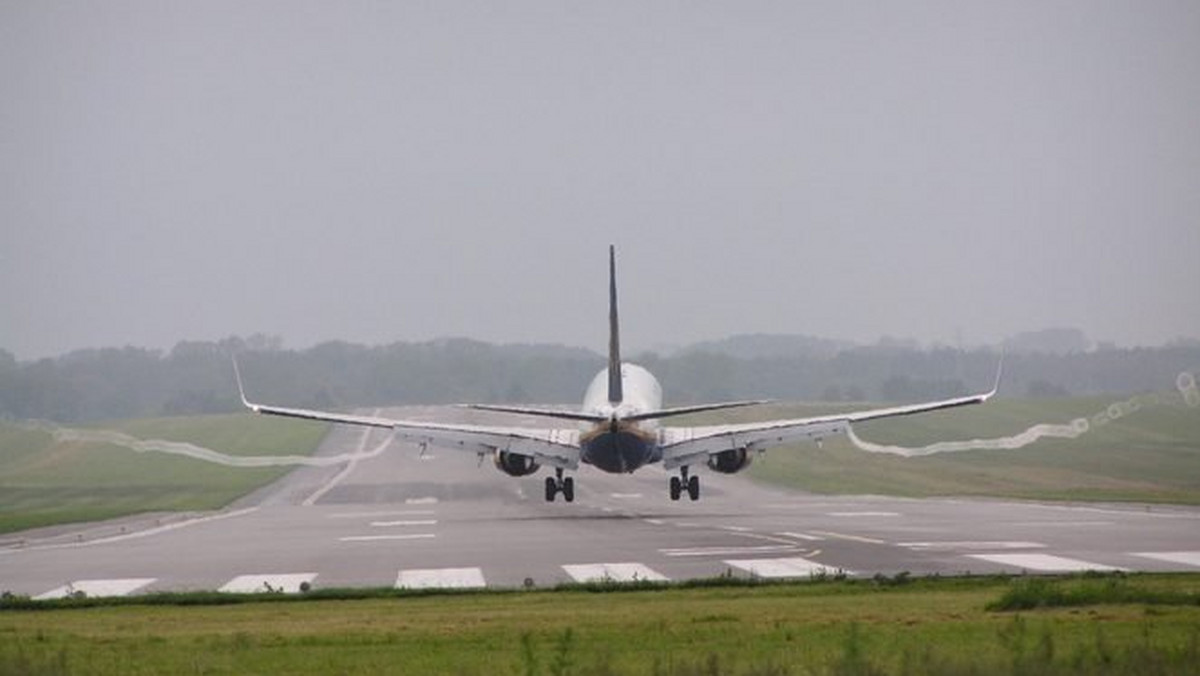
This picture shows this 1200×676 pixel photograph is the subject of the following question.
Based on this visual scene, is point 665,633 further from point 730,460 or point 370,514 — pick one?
point 370,514

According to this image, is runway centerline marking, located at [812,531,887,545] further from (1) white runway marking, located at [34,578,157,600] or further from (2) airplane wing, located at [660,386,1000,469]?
(1) white runway marking, located at [34,578,157,600]

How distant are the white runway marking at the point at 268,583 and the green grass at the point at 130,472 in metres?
30.9

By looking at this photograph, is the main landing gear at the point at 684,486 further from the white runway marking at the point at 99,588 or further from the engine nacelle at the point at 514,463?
the white runway marking at the point at 99,588

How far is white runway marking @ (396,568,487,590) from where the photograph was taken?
39.4 metres

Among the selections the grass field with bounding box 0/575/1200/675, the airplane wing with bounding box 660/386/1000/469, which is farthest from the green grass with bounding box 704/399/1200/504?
the grass field with bounding box 0/575/1200/675

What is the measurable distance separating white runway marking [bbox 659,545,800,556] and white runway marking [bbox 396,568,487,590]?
659 cm

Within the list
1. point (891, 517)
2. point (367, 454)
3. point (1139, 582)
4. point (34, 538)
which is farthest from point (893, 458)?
point (1139, 582)

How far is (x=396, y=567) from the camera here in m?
46.6

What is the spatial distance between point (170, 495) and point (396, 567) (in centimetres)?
6547

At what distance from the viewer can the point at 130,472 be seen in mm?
133375

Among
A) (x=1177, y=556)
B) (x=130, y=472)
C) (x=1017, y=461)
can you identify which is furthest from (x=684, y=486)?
(x=130, y=472)

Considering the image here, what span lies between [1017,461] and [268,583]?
308 feet

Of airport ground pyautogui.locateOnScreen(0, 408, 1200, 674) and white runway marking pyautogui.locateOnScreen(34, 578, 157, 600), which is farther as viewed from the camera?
white runway marking pyautogui.locateOnScreen(34, 578, 157, 600)

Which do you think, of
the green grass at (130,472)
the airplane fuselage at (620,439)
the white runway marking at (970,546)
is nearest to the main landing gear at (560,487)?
the airplane fuselage at (620,439)
